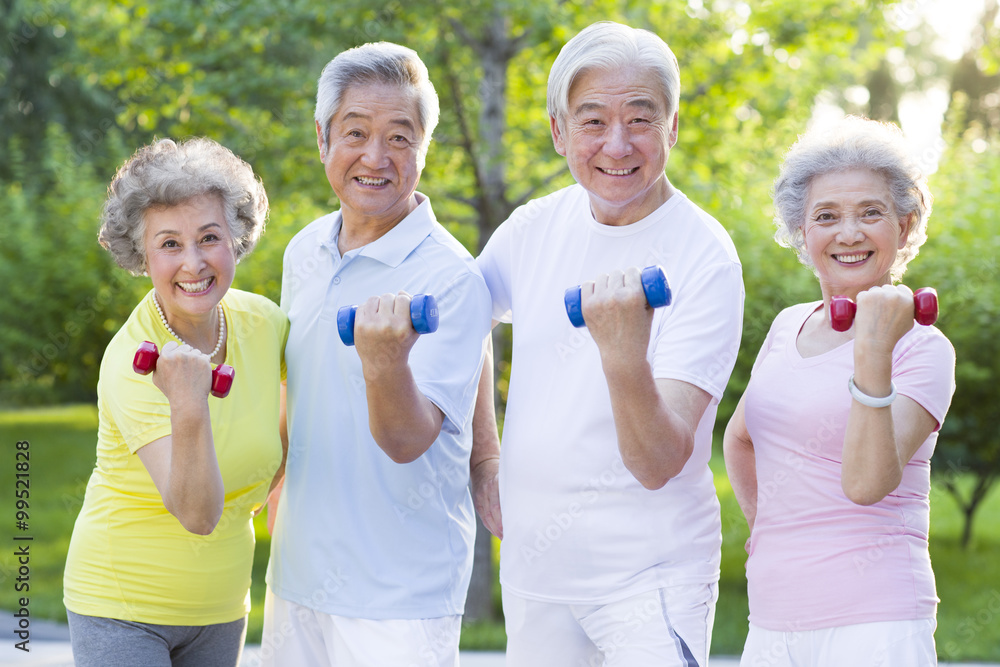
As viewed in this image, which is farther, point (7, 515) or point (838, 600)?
point (7, 515)

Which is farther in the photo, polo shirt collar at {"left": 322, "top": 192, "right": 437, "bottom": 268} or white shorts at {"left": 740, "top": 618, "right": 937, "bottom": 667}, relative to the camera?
polo shirt collar at {"left": 322, "top": 192, "right": 437, "bottom": 268}

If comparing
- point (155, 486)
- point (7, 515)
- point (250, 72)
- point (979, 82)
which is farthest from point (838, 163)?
point (979, 82)

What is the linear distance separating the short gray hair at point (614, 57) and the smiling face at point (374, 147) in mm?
448

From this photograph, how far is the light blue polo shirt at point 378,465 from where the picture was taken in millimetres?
2516

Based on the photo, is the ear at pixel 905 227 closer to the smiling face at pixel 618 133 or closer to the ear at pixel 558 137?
the smiling face at pixel 618 133

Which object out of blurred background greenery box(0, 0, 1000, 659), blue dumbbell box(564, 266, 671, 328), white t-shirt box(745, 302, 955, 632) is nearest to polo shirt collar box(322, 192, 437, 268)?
blue dumbbell box(564, 266, 671, 328)

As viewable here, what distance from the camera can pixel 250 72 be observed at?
6.02 meters

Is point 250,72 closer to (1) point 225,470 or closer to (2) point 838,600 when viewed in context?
(1) point 225,470

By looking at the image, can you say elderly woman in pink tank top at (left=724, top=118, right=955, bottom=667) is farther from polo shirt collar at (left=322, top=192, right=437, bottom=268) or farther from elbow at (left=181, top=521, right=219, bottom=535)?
elbow at (left=181, top=521, right=219, bottom=535)

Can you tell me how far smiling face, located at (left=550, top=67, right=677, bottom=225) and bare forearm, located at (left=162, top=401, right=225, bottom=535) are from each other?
1061 millimetres

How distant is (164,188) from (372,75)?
61 cm

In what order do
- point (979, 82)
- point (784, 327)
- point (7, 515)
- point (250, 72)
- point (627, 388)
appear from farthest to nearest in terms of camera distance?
point (979, 82) → point (7, 515) → point (250, 72) → point (784, 327) → point (627, 388)

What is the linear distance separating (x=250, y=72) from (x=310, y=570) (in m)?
4.18

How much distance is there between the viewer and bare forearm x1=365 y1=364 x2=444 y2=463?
2250mm
